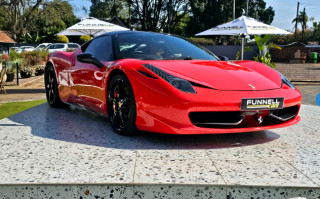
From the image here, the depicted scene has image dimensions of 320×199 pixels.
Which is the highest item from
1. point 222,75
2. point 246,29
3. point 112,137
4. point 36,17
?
point 36,17

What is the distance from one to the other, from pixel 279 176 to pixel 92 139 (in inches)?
71.8

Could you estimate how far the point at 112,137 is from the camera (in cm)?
366

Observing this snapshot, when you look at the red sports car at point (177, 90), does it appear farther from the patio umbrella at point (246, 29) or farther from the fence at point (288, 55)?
the fence at point (288, 55)

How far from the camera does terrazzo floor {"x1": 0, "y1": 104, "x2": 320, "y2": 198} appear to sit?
7.68 feet

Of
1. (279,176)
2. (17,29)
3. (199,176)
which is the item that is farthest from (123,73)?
(17,29)

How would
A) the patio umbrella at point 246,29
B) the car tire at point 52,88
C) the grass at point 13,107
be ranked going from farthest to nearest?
the patio umbrella at point 246,29 → the grass at point 13,107 → the car tire at point 52,88

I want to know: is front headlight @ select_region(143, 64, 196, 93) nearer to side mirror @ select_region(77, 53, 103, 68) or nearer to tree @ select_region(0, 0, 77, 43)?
side mirror @ select_region(77, 53, 103, 68)

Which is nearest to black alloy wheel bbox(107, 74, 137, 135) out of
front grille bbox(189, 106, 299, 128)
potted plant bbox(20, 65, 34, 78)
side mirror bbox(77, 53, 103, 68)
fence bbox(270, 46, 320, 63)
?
side mirror bbox(77, 53, 103, 68)

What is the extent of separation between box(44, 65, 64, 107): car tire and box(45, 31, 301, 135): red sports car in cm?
126

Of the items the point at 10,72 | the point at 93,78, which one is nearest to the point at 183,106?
the point at 93,78

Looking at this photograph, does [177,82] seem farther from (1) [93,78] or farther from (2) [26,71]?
(2) [26,71]

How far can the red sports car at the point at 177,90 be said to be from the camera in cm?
314

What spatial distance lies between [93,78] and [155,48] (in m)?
0.80

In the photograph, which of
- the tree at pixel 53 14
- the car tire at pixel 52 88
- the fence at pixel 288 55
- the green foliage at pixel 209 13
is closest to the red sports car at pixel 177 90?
the car tire at pixel 52 88
